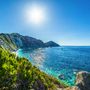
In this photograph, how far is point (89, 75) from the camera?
35.3 ft

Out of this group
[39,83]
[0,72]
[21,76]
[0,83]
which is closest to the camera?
[0,72]

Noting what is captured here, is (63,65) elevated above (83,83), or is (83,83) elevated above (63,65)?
(83,83)

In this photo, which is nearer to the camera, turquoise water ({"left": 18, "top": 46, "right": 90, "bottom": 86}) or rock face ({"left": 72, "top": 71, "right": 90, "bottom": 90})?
rock face ({"left": 72, "top": 71, "right": 90, "bottom": 90})

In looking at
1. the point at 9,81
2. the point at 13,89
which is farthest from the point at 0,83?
the point at 13,89

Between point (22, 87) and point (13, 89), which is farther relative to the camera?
point (22, 87)

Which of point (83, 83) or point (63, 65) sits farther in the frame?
point (63, 65)

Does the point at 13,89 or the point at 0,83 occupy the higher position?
the point at 0,83

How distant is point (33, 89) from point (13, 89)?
3276 millimetres

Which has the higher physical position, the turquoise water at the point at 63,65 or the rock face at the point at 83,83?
the rock face at the point at 83,83

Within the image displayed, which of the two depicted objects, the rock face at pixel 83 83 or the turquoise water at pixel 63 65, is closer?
the rock face at pixel 83 83

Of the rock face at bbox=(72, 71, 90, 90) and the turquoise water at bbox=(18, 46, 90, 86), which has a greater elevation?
the rock face at bbox=(72, 71, 90, 90)

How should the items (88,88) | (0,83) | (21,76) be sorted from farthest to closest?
1. (88,88)
2. (21,76)
3. (0,83)

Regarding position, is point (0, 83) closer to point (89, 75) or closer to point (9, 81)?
point (9, 81)

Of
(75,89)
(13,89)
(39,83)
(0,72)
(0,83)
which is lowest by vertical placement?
(75,89)
